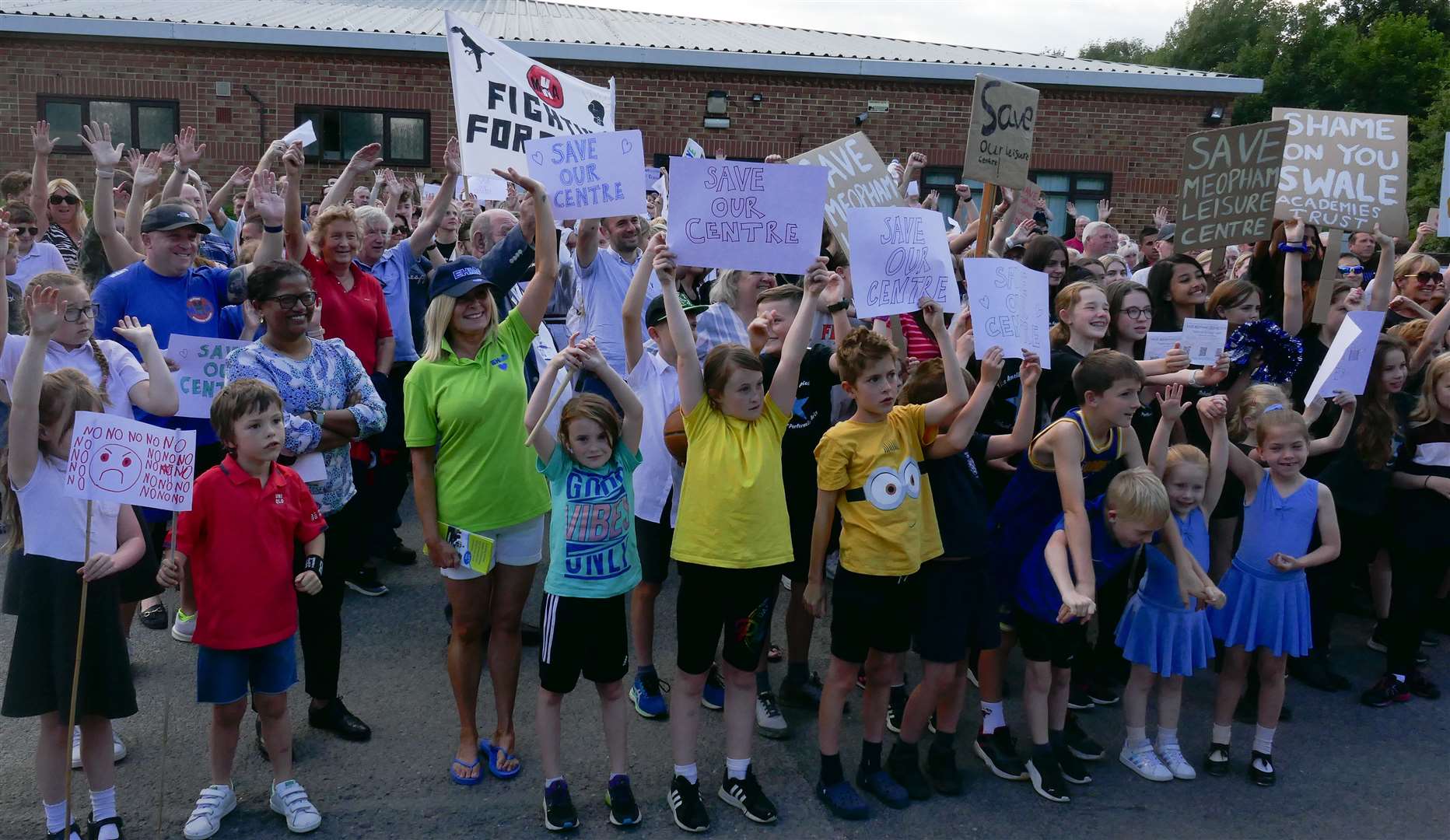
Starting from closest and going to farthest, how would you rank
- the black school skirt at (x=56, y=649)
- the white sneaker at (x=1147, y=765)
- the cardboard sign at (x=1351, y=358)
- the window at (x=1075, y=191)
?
the black school skirt at (x=56, y=649) → the white sneaker at (x=1147, y=765) → the cardboard sign at (x=1351, y=358) → the window at (x=1075, y=191)

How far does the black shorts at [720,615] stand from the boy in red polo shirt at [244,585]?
130 centimetres

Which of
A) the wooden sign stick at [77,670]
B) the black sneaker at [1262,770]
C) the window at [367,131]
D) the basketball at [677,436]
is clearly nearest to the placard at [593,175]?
the basketball at [677,436]

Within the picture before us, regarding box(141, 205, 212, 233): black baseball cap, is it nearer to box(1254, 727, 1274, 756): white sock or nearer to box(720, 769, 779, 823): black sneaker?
box(720, 769, 779, 823): black sneaker

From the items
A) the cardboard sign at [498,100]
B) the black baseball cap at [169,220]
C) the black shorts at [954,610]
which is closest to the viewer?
the black shorts at [954,610]

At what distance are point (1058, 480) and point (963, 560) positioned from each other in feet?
1.65

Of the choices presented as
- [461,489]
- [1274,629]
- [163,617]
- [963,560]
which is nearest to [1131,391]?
[963,560]

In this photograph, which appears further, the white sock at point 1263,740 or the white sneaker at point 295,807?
the white sock at point 1263,740

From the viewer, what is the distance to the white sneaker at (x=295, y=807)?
12.3 feet

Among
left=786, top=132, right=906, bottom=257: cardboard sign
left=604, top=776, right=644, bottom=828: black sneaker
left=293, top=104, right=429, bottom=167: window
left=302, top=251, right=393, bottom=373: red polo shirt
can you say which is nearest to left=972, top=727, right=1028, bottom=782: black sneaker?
left=604, top=776, right=644, bottom=828: black sneaker

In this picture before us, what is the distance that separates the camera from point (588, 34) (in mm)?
19125

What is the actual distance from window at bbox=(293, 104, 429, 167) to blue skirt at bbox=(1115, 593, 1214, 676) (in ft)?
50.8

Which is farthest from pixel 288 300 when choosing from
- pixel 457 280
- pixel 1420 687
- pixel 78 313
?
pixel 1420 687

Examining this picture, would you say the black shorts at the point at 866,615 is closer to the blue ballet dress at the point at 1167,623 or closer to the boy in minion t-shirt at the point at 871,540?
the boy in minion t-shirt at the point at 871,540

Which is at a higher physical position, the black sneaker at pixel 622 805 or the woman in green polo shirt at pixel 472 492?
the woman in green polo shirt at pixel 472 492
